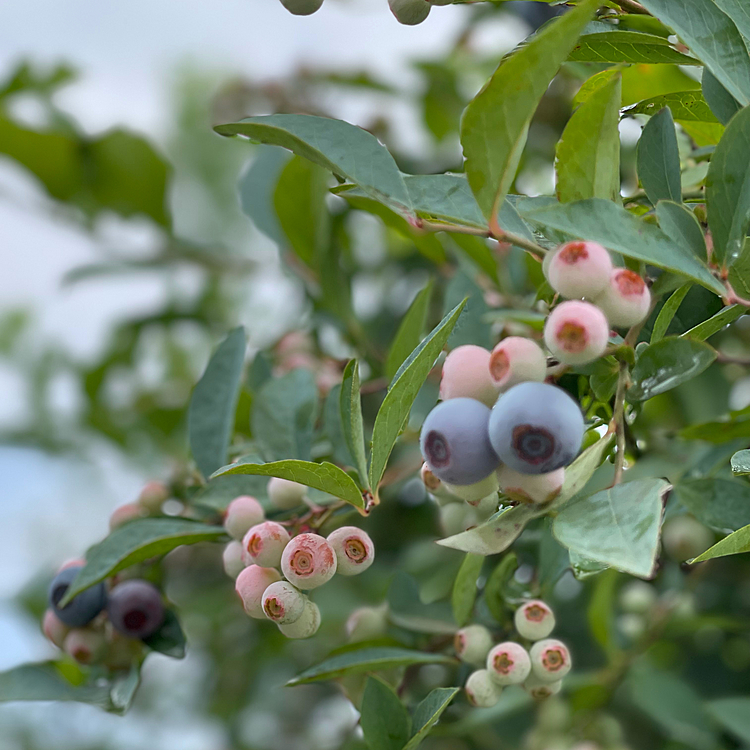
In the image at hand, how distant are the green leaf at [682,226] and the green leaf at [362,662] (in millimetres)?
356

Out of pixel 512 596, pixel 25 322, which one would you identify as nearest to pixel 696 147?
pixel 512 596

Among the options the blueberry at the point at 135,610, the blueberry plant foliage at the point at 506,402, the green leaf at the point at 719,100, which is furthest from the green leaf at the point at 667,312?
the blueberry at the point at 135,610

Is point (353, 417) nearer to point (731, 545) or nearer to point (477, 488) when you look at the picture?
point (477, 488)

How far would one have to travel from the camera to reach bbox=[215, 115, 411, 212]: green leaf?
1.36 ft

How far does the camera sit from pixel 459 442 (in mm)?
357

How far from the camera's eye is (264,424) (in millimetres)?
657

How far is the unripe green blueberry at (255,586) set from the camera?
1.52 feet

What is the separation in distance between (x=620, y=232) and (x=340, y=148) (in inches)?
6.1

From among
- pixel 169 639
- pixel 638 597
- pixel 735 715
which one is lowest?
pixel 638 597

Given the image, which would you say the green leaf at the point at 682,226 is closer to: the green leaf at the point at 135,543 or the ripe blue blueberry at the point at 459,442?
the ripe blue blueberry at the point at 459,442

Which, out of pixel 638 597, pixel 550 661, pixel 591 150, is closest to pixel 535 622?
pixel 550 661

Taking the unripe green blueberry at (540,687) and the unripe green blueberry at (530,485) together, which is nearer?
the unripe green blueberry at (530,485)

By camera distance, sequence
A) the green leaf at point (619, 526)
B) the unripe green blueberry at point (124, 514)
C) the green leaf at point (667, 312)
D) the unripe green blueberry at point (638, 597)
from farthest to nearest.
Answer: the unripe green blueberry at point (638, 597)
the unripe green blueberry at point (124, 514)
the green leaf at point (667, 312)
the green leaf at point (619, 526)

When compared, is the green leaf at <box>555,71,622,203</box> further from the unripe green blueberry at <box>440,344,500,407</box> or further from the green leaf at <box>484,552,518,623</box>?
the green leaf at <box>484,552,518,623</box>
